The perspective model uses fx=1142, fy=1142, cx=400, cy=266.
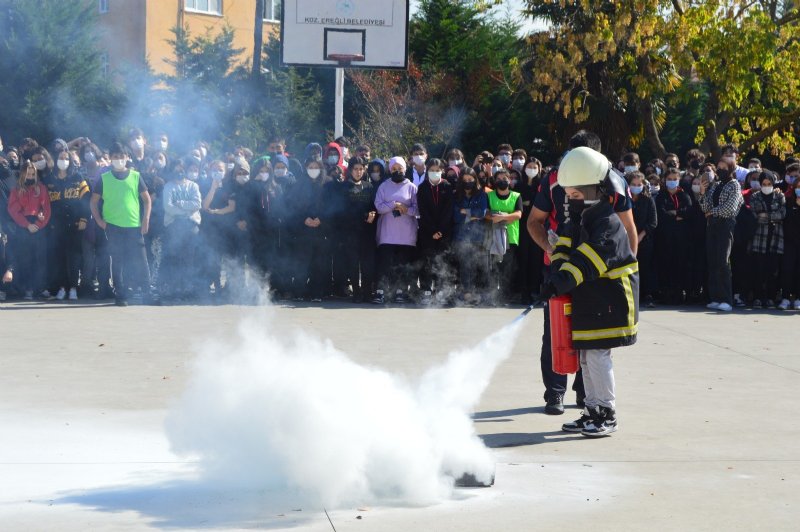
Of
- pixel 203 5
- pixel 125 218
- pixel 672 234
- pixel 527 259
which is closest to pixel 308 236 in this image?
pixel 125 218

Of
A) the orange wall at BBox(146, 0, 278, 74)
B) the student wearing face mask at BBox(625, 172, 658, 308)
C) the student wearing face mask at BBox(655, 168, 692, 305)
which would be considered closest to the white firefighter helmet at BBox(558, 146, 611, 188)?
the student wearing face mask at BBox(625, 172, 658, 308)

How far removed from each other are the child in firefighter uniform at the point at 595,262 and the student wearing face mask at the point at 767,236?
27.4 ft

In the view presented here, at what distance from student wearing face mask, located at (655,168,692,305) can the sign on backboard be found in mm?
6250

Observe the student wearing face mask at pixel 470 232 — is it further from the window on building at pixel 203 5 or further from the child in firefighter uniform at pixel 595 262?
the window on building at pixel 203 5

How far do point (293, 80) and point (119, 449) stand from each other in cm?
2716

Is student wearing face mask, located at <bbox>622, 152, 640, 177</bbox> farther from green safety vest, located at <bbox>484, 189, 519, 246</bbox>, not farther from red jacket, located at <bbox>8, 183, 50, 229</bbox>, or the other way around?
red jacket, located at <bbox>8, 183, 50, 229</bbox>

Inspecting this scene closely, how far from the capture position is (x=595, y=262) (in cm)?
693

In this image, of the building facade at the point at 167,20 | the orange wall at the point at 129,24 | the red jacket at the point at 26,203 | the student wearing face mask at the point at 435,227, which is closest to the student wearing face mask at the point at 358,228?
the student wearing face mask at the point at 435,227

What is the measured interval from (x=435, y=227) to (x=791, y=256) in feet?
15.3

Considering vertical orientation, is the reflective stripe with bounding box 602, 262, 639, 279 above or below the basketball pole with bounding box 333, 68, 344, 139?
below

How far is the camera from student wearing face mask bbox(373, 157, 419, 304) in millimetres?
14680

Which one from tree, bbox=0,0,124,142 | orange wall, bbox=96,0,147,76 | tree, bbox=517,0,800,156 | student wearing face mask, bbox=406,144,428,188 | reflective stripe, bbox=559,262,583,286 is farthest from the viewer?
orange wall, bbox=96,0,147,76

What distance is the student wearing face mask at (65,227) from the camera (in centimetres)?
1478

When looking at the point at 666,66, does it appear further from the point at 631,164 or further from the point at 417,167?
the point at 417,167
